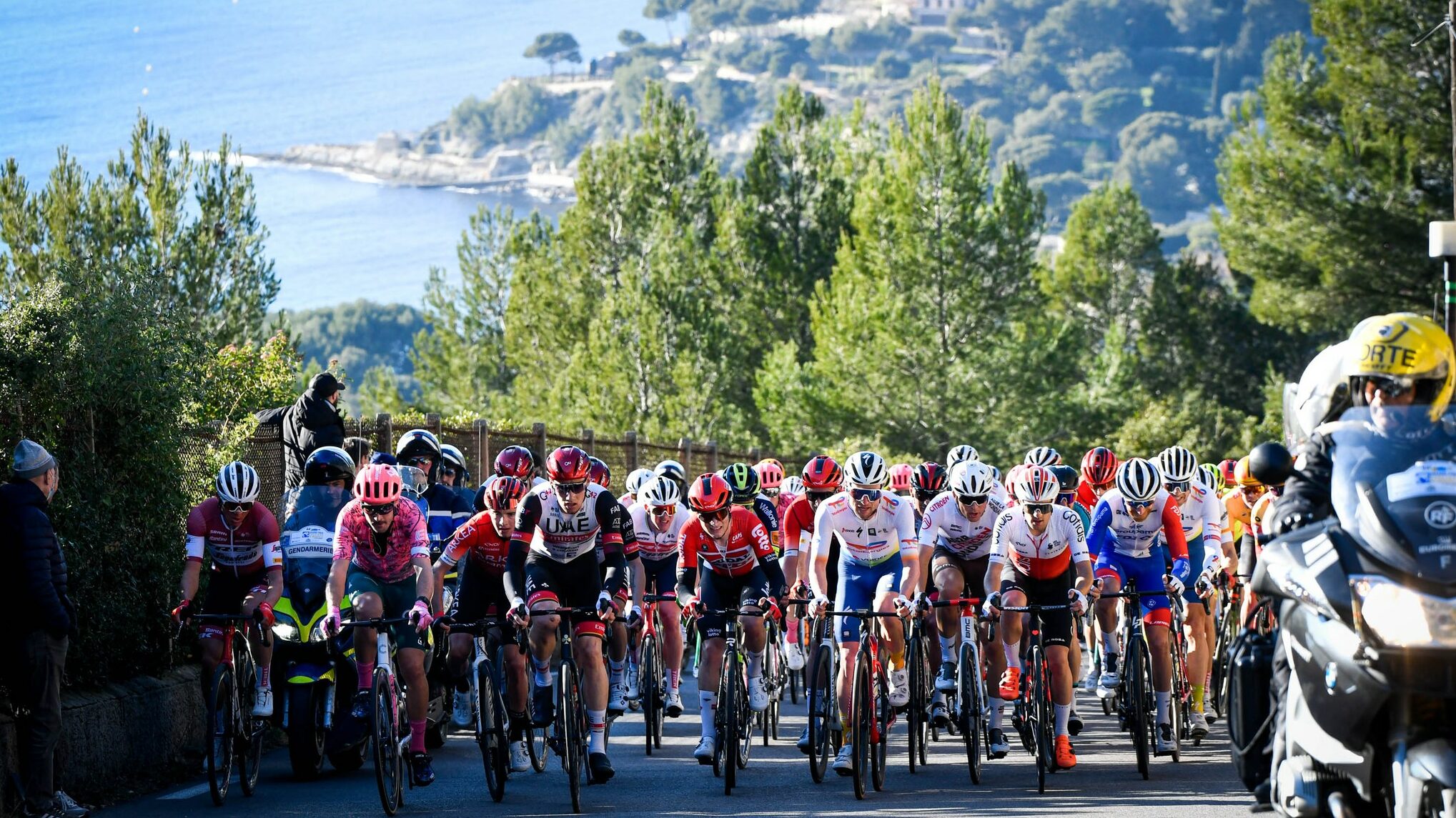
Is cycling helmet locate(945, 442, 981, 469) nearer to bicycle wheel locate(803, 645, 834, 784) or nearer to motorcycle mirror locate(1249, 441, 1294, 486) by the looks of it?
bicycle wheel locate(803, 645, 834, 784)

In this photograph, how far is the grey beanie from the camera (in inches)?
384

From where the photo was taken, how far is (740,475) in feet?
48.2

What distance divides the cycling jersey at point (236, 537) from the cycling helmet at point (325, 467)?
2.25 ft

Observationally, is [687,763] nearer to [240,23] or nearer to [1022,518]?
[1022,518]

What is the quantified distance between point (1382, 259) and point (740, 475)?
99.3 feet

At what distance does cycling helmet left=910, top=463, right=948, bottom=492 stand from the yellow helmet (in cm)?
744

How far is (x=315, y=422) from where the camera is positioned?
15297mm

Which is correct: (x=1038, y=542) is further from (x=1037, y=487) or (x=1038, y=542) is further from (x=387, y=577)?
(x=387, y=577)

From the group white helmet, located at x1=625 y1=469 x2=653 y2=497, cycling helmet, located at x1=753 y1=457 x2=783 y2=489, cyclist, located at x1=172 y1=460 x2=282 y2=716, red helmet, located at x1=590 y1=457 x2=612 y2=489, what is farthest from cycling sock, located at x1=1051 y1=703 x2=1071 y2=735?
cycling helmet, located at x1=753 y1=457 x2=783 y2=489

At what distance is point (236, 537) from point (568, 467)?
200cm

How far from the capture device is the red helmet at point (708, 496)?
1213 centimetres

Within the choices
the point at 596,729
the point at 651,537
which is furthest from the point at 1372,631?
the point at 651,537

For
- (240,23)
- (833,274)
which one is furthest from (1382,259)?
(240,23)

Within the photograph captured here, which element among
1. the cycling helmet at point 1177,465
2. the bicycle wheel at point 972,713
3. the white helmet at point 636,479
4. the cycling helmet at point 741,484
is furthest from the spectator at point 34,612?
the cycling helmet at point 1177,465
